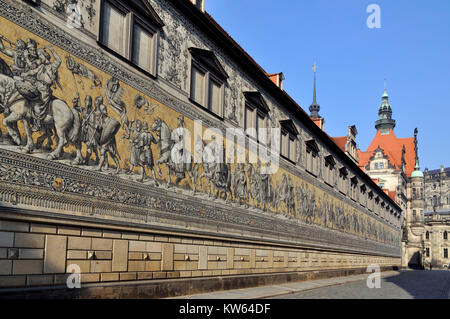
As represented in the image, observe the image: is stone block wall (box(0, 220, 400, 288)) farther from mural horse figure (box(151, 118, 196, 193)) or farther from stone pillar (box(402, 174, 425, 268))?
stone pillar (box(402, 174, 425, 268))

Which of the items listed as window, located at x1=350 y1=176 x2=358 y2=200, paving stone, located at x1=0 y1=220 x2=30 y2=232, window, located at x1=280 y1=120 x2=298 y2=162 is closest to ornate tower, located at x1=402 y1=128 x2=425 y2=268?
window, located at x1=350 y1=176 x2=358 y2=200

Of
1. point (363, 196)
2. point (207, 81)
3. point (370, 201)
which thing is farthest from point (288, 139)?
point (370, 201)

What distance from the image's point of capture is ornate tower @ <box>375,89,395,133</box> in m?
92.8

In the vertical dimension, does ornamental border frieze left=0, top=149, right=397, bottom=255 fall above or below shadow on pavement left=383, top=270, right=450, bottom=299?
→ above

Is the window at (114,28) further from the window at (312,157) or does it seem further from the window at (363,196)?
the window at (363,196)

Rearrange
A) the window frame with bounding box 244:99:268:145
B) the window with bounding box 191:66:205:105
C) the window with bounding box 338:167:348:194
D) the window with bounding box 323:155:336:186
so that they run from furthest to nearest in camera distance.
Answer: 1. the window with bounding box 338:167:348:194
2. the window with bounding box 323:155:336:186
3. the window frame with bounding box 244:99:268:145
4. the window with bounding box 191:66:205:105

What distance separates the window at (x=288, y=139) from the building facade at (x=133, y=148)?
662 mm

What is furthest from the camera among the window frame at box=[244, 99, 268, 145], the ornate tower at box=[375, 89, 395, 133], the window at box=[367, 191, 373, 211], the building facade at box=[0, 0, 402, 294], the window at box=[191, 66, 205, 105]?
the ornate tower at box=[375, 89, 395, 133]

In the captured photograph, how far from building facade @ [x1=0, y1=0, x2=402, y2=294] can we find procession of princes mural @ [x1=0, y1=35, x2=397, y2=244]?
27mm

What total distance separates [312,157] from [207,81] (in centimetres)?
1276

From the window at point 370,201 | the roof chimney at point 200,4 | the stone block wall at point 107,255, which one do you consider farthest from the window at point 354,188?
the roof chimney at point 200,4

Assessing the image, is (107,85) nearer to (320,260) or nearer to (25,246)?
(25,246)

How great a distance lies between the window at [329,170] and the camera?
A: 93.5ft
